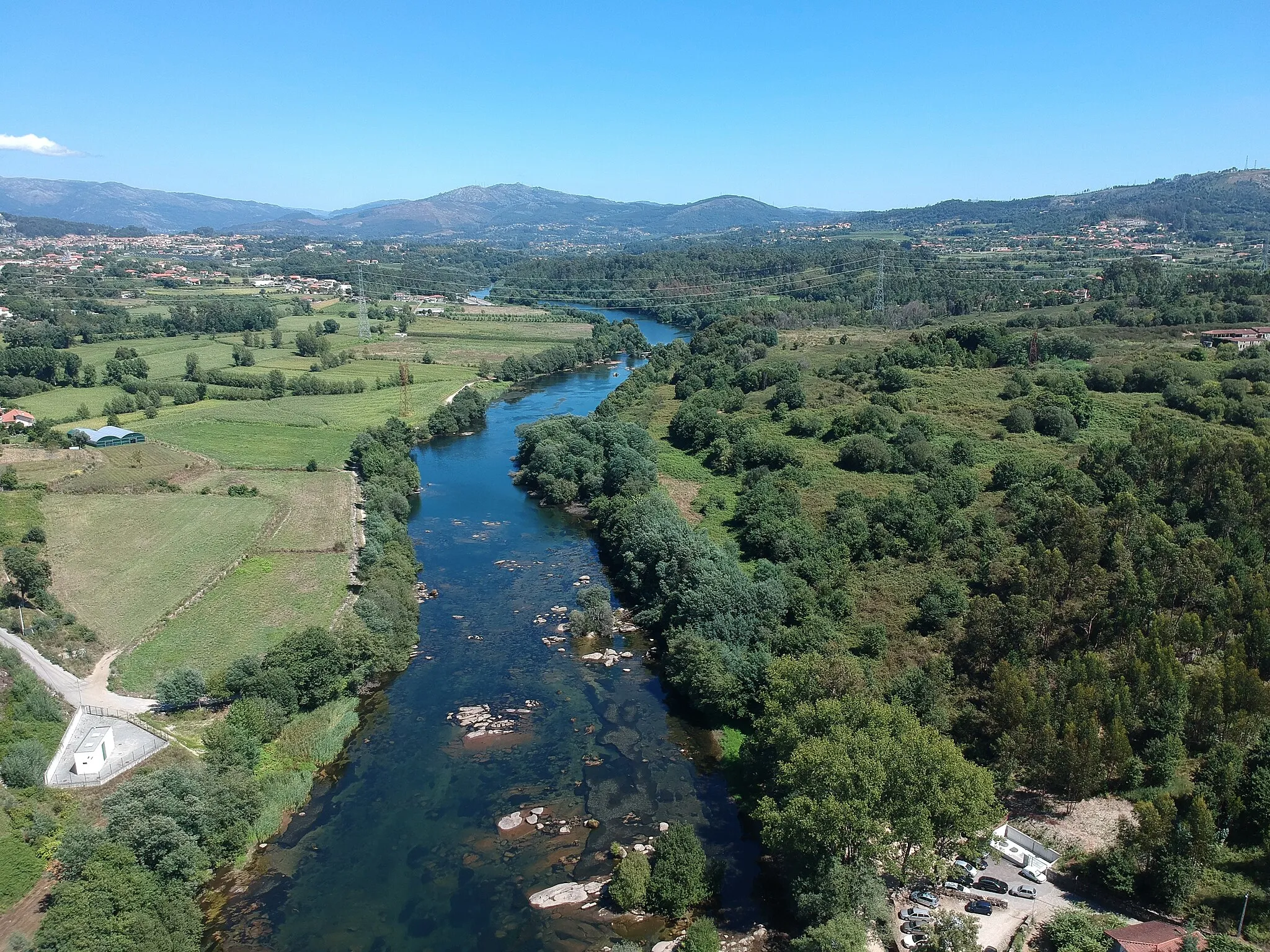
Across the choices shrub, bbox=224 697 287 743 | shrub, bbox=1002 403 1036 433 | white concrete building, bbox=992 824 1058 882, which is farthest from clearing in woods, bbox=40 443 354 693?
shrub, bbox=1002 403 1036 433

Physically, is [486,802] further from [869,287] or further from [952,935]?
[869,287]

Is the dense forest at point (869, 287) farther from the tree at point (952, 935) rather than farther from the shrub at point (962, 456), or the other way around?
the tree at point (952, 935)

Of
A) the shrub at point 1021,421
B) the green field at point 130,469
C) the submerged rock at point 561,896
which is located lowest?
the submerged rock at point 561,896

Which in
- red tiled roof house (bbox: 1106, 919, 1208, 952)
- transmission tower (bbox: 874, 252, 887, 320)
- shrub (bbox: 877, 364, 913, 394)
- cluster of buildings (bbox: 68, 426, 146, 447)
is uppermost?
transmission tower (bbox: 874, 252, 887, 320)

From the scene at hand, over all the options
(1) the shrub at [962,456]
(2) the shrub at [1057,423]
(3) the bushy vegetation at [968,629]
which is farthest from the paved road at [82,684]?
(2) the shrub at [1057,423]

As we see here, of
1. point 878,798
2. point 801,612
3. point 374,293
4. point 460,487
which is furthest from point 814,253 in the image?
point 878,798

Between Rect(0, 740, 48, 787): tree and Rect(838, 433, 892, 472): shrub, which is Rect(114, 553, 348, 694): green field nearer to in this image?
Rect(0, 740, 48, 787): tree

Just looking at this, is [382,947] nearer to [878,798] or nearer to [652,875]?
[652,875]

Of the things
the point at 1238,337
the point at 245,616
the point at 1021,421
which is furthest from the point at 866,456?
the point at 1238,337
